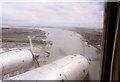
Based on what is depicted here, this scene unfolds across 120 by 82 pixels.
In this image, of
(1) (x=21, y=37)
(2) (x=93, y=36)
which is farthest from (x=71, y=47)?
(1) (x=21, y=37)

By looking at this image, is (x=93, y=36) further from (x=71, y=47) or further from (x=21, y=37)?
(x=21, y=37)

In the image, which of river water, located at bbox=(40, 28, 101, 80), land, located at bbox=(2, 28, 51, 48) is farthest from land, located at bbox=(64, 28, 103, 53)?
land, located at bbox=(2, 28, 51, 48)

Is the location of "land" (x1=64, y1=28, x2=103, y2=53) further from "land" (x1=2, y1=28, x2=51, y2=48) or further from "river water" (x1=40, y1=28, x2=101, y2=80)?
"land" (x1=2, y1=28, x2=51, y2=48)

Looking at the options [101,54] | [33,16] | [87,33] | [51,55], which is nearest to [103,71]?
[101,54]

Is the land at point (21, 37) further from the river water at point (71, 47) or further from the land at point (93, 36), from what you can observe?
the land at point (93, 36)

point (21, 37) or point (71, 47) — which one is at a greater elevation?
point (21, 37)

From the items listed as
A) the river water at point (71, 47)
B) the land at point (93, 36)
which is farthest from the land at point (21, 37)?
the land at point (93, 36)

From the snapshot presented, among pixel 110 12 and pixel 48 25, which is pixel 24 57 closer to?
pixel 48 25

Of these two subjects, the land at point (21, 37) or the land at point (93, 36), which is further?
the land at point (93, 36)

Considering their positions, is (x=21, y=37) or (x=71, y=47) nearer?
(x=21, y=37)
